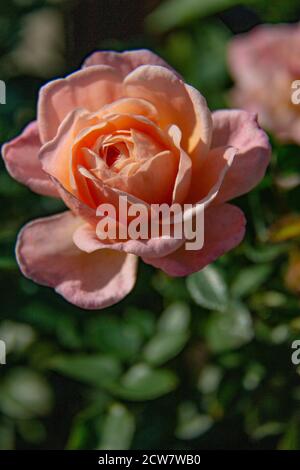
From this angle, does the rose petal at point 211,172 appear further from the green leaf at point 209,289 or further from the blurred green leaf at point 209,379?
the blurred green leaf at point 209,379

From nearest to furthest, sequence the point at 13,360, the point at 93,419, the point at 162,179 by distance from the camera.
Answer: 1. the point at 162,179
2. the point at 93,419
3. the point at 13,360

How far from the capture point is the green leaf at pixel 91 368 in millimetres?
967

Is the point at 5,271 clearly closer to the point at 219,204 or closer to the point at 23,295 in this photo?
the point at 23,295

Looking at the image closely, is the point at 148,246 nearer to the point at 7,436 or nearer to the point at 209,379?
the point at 209,379

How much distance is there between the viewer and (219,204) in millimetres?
752

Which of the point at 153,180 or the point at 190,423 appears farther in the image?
the point at 190,423

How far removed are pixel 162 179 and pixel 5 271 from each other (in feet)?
1.22

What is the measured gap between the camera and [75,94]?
0.75m

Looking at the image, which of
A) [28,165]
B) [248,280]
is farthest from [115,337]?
[28,165]

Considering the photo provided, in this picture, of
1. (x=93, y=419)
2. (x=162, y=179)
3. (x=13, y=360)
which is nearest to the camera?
(x=162, y=179)

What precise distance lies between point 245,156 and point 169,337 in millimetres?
303

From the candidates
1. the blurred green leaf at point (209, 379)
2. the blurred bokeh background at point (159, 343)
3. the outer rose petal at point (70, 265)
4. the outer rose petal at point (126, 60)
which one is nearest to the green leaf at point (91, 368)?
the blurred bokeh background at point (159, 343)

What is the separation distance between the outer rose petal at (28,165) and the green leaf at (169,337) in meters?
0.26
